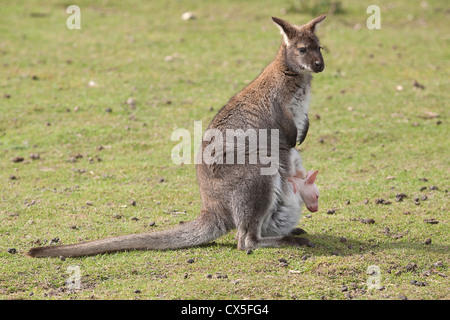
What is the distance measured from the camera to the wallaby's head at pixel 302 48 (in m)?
6.14

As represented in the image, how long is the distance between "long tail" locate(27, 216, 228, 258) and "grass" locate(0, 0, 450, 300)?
0.27ft

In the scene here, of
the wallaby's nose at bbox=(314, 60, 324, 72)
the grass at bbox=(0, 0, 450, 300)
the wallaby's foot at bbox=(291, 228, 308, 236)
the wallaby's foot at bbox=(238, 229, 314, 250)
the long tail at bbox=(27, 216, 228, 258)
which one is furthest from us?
the wallaby's foot at bbox=(291, 228, 308, 236)

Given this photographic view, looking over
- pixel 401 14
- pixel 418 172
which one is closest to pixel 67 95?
pixel 418 172

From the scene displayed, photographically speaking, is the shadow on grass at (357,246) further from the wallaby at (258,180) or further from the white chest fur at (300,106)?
the white chest fur at (300,106)

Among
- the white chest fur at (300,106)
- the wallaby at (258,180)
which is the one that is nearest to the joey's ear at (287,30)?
the wallaby at (258,180)

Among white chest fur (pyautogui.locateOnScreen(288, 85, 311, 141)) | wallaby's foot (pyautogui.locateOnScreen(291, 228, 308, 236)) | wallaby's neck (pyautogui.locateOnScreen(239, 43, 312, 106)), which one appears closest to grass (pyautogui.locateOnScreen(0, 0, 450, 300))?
wallaby's foot (pyautogui.locateOnScreen(291, 228, 308, 236))

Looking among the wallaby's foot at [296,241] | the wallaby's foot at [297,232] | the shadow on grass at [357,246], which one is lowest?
the shadow on grass at [357,246]

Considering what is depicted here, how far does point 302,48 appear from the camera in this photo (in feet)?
20.4

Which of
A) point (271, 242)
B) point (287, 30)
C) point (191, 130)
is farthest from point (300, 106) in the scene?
point (191, 130)

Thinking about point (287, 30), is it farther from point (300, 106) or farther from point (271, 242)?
point (271, 242)

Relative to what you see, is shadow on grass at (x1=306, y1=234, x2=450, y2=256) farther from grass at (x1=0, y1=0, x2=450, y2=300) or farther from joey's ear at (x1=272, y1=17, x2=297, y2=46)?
joey's ear at (x1=272, y1=17, x2=297, y2=46)

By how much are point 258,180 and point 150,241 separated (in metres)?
1.13

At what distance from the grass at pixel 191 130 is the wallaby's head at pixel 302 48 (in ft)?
5.42

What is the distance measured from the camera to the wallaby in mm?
5730
